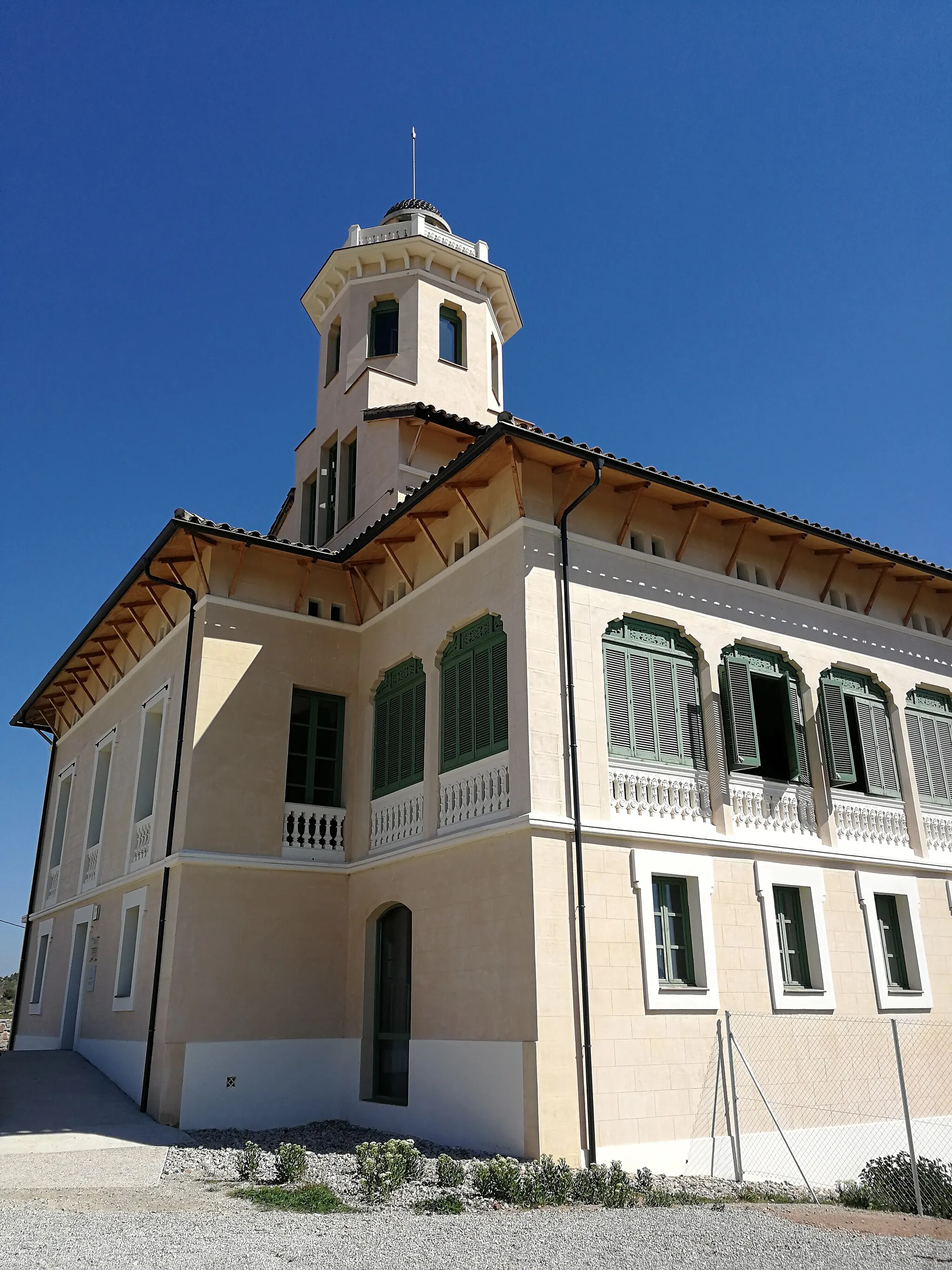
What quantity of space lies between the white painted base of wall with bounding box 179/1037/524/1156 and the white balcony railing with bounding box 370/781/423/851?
2.87 m

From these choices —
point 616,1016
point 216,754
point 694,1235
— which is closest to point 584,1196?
point 694,1235

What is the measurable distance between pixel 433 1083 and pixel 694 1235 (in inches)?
209

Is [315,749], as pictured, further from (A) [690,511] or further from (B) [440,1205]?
(B) [440,1205]

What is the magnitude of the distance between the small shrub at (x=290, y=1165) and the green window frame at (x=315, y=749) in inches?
246

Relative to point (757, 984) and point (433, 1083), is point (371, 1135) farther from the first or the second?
point (757, 984)

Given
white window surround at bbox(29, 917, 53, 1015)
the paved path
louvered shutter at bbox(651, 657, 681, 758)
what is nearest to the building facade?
louvered shutter at bbox(651, 657, 681, 758)

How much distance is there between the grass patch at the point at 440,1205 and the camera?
8.81m

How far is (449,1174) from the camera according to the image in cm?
982

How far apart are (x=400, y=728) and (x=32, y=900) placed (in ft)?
47.0

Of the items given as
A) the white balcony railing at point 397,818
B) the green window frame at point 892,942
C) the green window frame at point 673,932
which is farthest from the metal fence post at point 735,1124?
the white balcony railing at point 397,818

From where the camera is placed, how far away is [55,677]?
22422mm

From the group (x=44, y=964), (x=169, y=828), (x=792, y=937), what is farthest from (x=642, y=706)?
(x=44, y=964)

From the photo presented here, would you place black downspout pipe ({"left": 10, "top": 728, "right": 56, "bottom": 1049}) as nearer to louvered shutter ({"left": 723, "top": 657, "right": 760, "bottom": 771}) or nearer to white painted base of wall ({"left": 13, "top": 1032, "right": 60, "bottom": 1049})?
white painted base of wall ({"left": 13, "top": 1032, "right": 60, "bottom": 1049})

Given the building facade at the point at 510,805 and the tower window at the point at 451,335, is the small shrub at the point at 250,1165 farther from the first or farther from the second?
the tower window at the point at 451,335
